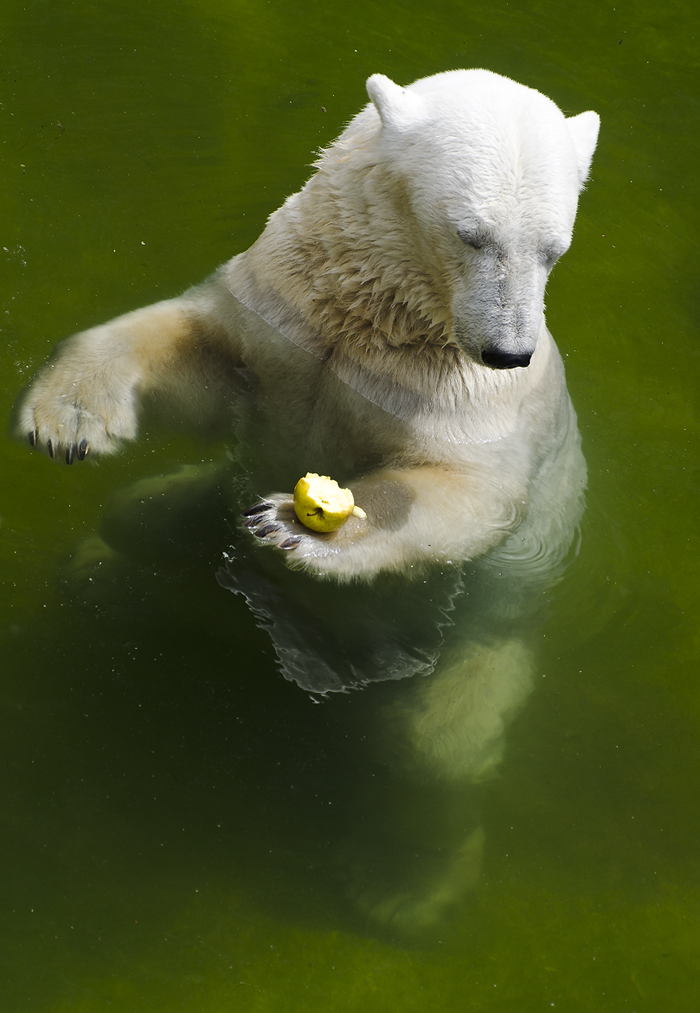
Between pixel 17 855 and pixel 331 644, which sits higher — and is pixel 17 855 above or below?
below

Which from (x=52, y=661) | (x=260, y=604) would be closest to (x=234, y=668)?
(x=260, y=604)

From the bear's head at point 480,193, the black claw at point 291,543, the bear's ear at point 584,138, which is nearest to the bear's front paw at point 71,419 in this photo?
the black claw at point 291,543

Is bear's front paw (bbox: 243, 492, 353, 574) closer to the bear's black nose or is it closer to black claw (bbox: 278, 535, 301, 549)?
black claw (bbox: 278, 535, 301, 549)

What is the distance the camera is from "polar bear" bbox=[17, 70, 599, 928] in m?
2.40

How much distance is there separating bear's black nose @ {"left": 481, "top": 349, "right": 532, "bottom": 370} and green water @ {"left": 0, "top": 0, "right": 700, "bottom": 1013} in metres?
1.31

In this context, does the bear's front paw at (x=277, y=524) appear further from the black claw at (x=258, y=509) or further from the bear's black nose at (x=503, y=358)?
the bear's black nose at (x=503, y=358)

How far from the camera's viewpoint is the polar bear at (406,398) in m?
2.40

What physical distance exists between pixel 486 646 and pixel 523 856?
0.75 meters

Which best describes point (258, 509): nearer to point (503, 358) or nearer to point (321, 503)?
→ point (321, 503)

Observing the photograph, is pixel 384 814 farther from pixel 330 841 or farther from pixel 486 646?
pixel 486 646

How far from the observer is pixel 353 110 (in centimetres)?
471

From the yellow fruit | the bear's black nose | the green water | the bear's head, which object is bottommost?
the green water

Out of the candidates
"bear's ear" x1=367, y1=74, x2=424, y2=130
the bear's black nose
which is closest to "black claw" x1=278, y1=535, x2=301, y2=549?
the bear's black nose

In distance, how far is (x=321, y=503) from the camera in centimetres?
236
